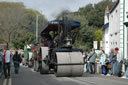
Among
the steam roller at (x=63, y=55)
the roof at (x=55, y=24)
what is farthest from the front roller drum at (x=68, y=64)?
the roof at (x=55, y=24)

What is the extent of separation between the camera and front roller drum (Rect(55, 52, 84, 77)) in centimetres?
1678

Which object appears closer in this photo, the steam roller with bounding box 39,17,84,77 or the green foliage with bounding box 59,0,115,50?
the steam roller with bounding box 39,17,84,77

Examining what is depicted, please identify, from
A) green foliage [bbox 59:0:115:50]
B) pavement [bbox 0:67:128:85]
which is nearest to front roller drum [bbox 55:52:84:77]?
pavement [bbox 0:67:128:85]

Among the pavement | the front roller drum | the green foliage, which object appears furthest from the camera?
the green foliage

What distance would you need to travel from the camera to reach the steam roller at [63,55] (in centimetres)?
1688

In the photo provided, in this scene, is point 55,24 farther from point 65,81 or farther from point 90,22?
point 90,22

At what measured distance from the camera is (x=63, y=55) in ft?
55.9

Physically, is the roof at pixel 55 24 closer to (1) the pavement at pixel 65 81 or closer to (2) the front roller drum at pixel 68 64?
(2) the front roller drum at pixel 68 64

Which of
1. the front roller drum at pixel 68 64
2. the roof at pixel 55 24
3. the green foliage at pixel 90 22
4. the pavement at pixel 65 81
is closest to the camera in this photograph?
the pavement at pixel 65 81

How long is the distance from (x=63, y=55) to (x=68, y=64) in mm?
568

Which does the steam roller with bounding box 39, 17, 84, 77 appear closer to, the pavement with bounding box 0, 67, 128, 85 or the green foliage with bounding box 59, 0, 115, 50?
the pavement with bounding box 0, 67, 128, 85

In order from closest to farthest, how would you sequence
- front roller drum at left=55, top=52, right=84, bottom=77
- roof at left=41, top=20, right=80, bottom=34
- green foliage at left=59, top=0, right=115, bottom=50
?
1. front roller drum at left=55, top=52, right=84, bottom=77
2. roof at left=41, top=20, right=80, bottom=34
3. green foliage at left=59, top=0, right=115, bottom=50

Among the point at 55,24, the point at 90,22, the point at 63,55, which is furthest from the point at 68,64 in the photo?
the point at 90,22

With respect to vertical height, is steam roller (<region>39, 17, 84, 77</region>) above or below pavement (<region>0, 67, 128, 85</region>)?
above
